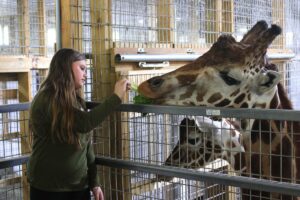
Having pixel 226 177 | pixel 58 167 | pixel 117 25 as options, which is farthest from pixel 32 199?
pixel 117 25

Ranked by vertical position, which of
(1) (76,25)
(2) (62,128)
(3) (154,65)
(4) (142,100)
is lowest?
(2) (62,128)

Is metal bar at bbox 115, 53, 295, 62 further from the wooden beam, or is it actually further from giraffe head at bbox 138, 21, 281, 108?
giraffe head at bbox 138, 21, 281, 108

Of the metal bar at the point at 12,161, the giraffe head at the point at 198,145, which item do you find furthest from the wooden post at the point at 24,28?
the giraffe head at the point at 198,145

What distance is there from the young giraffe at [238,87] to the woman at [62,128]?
28cm

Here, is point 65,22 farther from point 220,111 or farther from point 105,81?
point 220,111

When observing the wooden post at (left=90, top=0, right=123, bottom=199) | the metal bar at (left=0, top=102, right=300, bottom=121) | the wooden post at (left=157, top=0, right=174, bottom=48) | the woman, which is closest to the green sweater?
the woman

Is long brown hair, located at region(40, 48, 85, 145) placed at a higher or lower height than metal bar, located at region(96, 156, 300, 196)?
higher

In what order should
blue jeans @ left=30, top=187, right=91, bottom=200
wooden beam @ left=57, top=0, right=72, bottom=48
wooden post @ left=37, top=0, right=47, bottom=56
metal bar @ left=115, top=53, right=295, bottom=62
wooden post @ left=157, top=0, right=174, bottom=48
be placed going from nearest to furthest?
blue jeans @ left=30, top=187, right=91, bottom=200
wooden beam @ left=57, top=0, right=72, bottom=48
metal bar @ left=115, top=53, right=295, bottom=62
wooden post @ left=157, top=0, right=174, bottom=48
wooden post @ left=37, top=0, right=47, bottom=56

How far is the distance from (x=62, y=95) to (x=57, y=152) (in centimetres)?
28

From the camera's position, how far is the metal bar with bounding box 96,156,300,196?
1.73 meters

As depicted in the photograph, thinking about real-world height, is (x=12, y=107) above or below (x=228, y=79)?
below

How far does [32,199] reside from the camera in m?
2.23

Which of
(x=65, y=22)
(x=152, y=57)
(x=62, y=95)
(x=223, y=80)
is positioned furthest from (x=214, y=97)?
(x=65, y=22)

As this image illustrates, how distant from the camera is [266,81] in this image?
230 centimetres
